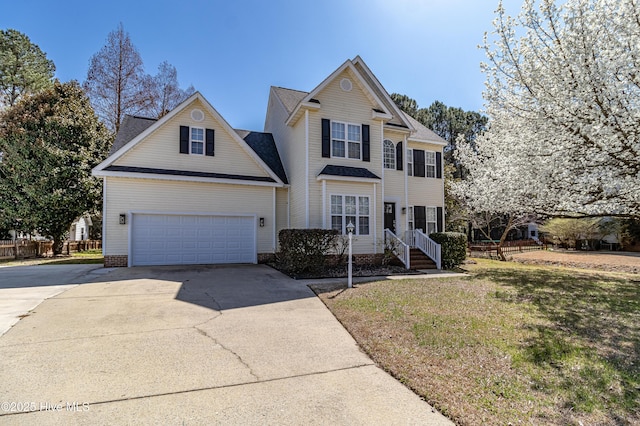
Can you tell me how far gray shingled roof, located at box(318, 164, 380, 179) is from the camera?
1294 cm

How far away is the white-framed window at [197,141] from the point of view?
13.9 meters

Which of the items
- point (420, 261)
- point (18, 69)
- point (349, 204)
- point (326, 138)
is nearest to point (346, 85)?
point (326, 138)

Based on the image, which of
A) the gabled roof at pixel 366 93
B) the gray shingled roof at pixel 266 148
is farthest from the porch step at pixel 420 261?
the gray shingled roof at pixel 266 148

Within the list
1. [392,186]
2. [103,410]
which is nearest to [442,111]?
[392,186]

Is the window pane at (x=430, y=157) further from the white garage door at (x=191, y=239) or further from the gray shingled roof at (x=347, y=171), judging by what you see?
the white garage door at (x=191, y=239)

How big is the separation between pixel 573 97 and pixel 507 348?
7149 mm

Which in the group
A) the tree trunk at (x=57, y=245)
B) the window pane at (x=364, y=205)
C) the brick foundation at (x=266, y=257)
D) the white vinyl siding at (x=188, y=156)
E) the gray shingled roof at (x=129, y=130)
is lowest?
the brick foundation at (x=266, y=257)

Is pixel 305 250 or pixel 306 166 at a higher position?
pixel 306 166

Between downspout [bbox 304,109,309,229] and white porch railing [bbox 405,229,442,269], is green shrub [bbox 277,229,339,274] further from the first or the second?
white porch railing [bbox 405,229,442,269]

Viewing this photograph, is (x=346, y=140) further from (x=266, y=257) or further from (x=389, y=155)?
(x=266, y=257)

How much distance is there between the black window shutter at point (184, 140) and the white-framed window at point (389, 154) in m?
9.08

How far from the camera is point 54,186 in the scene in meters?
17.1

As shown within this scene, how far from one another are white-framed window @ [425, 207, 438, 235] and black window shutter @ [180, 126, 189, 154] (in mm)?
12191

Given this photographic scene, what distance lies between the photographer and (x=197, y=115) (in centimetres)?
1402
